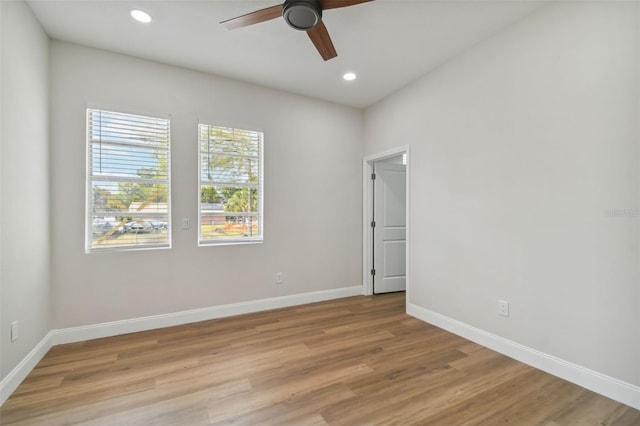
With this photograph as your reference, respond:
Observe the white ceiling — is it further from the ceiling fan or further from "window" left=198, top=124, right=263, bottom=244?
"window" left=198, top=124, right=263, bottom=244

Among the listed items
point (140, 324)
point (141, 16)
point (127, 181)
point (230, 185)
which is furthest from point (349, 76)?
Result: point (140, 324)

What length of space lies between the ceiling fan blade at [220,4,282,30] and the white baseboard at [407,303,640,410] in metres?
3.20

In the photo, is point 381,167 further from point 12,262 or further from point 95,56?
point 12,262

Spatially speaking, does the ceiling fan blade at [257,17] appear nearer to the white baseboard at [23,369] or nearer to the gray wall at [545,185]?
the gray wall at [545,185]

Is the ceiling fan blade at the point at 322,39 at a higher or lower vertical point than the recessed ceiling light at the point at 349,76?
lower

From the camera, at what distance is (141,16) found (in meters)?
2.40

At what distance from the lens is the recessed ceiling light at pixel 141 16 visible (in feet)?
7.72

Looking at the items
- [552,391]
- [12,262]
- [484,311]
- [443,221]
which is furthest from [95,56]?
[552,391]

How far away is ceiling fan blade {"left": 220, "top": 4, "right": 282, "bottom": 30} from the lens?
6.31ft

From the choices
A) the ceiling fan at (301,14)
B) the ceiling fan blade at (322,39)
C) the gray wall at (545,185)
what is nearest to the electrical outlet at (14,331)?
the ceiling fan at (301,14)

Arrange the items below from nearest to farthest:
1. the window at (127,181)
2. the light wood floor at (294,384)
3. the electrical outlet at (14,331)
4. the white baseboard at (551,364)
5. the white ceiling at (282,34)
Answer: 1. the light wood floor at (294,384)
2. the white baseboard at (551,364)
3. the electrical outlet at (14,331)
4. the white ceiling at (282,34)
5. the window at (127,181)

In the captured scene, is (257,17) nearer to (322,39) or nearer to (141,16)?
(322,39)

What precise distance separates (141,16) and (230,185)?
5.82 feet

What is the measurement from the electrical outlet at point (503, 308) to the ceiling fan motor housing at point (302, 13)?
2762 mm
